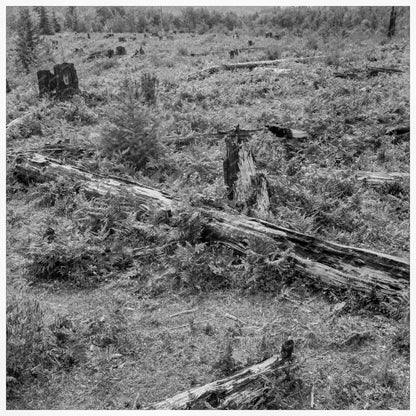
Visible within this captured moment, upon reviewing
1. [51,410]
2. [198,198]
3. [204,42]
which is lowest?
[51,410]

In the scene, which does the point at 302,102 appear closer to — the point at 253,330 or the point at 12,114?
the point at 12,114

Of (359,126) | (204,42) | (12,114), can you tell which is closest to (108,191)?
(359,126)

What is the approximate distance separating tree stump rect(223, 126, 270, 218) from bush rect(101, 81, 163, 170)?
115 inches

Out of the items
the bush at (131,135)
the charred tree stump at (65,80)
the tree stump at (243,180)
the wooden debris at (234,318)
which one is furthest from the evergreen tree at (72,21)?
the wooden debris at (234,318)

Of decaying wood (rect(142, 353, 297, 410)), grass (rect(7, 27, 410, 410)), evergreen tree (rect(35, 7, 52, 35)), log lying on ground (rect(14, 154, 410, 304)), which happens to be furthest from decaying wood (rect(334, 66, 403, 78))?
evergreen tree (rect(35, 7, 52, 35))

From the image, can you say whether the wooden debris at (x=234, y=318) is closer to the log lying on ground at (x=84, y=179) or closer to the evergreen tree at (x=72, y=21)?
the log lying on ground at (x=84, y=179)

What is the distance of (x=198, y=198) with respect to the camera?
828 cm

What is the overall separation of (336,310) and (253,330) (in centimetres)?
116

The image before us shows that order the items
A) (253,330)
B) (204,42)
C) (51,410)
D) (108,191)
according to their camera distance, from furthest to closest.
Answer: (204,42) < (108,191) < (253,330) < (51,410)

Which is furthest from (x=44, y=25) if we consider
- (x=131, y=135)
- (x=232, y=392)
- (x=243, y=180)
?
(x=232, y=392)

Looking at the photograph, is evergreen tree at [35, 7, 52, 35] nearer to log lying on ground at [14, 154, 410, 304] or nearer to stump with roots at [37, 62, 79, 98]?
stump with roots at [37, 62, 79, 98]

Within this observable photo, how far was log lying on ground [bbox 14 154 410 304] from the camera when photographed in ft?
20.5

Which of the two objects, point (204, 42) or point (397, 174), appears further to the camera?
point (204, 42)

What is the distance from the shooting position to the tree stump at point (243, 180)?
8.66m
